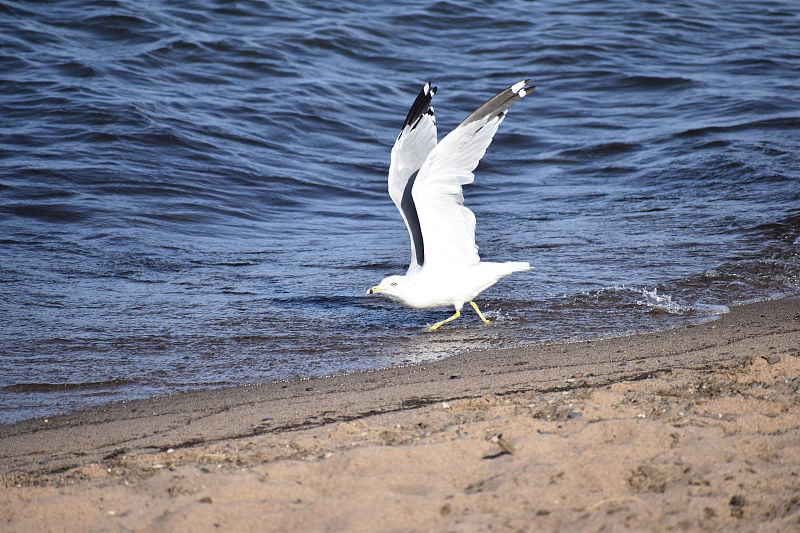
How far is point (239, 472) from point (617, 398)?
1.61 meters

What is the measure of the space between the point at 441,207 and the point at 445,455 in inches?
111

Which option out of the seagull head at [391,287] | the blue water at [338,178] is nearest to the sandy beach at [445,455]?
the blue water at [338,178]

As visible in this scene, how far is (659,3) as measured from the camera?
20.4 metres

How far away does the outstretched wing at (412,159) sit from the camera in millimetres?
6262

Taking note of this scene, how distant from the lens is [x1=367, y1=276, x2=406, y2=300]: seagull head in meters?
6.07

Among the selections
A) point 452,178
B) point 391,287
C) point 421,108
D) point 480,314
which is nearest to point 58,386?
point 391,287

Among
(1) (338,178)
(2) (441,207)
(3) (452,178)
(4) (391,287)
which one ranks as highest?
(3) (452,178)

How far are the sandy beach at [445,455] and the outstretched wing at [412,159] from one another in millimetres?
1667

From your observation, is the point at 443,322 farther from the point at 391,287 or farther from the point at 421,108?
the point at 421,108

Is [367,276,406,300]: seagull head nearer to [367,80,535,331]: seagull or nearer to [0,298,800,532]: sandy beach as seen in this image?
[367,80,535,331]: seagull

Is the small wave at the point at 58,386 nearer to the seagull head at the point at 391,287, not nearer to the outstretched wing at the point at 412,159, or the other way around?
the seagull head at the point at 391,287

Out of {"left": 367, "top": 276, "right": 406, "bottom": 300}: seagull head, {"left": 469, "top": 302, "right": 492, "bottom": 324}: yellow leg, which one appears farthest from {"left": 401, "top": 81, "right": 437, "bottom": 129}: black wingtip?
{"left": 469, "top": 302, "right": 492, "bottom": 324}: yellow leg

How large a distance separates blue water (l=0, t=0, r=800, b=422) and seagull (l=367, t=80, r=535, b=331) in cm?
29

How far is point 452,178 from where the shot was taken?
594 cm
